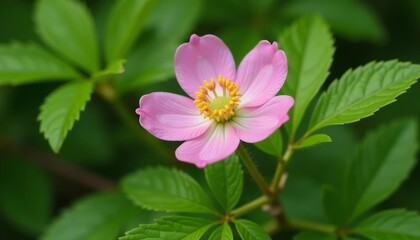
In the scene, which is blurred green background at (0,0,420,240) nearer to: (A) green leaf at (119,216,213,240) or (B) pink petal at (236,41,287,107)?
(B) pink petal at (236,41,287,107)

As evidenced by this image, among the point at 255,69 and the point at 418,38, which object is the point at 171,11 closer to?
the point at 255,69

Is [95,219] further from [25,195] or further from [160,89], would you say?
[160,89]

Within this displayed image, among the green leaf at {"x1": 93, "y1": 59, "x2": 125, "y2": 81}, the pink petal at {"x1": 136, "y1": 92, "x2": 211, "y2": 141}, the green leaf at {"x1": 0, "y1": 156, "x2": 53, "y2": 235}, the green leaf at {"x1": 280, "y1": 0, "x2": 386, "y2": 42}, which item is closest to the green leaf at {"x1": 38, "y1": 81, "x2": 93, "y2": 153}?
the green leaf at {"x1": 93, "y1": 59, "x2": 125, "y2": 81}

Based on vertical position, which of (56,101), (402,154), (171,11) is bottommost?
(402,154)

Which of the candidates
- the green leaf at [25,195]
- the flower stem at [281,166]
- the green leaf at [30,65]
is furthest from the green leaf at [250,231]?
the green leaf at [25,195]

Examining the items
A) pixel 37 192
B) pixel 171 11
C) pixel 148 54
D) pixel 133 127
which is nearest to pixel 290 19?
pixel 171 11
